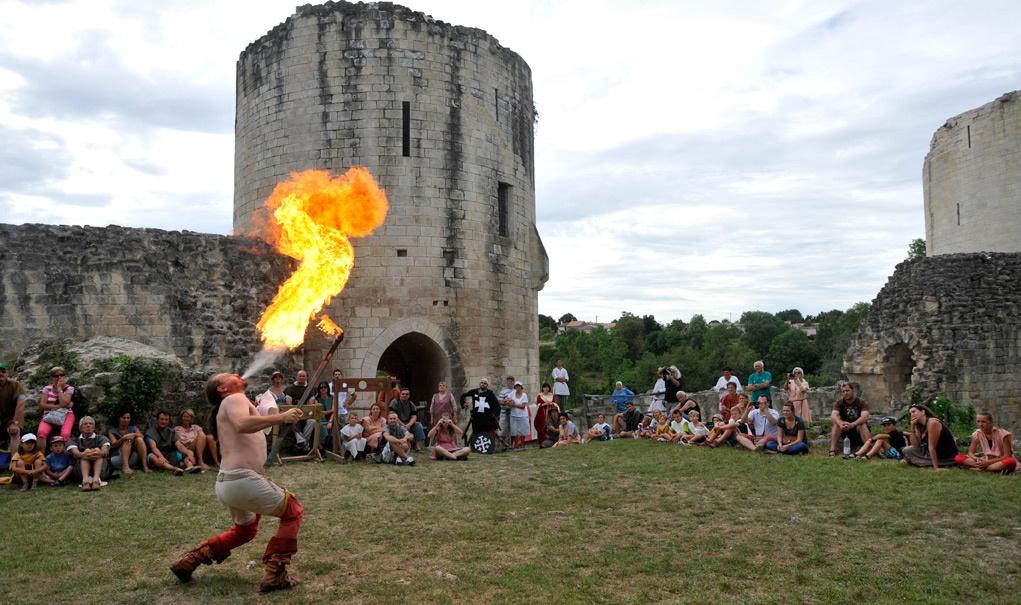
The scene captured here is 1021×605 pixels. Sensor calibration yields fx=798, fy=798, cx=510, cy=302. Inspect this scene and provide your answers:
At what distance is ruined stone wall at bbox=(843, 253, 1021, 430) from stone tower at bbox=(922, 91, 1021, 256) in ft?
19.3

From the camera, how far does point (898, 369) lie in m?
22.0

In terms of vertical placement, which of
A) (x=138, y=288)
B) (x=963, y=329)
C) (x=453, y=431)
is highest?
(x=138, y=288)

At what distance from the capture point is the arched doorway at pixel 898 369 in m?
21.5

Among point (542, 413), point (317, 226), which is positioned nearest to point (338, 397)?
point (317, 226)

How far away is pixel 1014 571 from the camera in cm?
608

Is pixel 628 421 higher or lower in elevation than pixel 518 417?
lower

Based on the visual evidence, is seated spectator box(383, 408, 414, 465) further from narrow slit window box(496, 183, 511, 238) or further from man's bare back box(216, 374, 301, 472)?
narrow slit window box(496, 183, 511, 238)

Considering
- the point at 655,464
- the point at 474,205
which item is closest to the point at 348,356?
the point at 474,205

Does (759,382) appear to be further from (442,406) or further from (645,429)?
(442,406)

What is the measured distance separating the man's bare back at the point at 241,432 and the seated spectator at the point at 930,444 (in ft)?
28.8

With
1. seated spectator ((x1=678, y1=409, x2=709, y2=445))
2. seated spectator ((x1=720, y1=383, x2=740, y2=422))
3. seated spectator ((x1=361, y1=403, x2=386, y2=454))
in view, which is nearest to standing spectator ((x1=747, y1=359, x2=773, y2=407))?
seated spectator ((x1=720, y1=383, x2=740, y2=422))

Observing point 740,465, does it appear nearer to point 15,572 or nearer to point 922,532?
point 922,532

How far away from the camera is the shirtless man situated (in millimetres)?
5906

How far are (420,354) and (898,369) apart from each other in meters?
13.1
